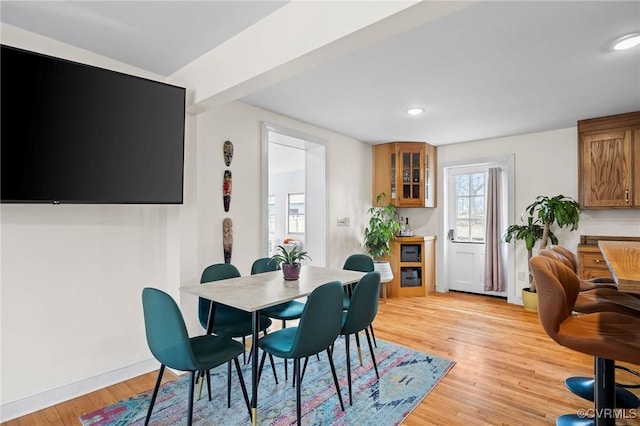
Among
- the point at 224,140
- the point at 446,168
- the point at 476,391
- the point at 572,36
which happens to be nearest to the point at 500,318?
the point at 476,391

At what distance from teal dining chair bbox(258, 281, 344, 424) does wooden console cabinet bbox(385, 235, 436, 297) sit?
3266 mm

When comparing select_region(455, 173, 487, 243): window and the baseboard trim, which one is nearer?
the baseboard trim

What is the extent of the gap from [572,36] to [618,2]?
13.7 inches

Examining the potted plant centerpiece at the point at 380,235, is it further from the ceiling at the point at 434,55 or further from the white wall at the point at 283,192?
the white wall at the point at 283,192

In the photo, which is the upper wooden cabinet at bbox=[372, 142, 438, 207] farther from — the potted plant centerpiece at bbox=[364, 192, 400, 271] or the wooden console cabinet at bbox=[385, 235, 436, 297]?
the wooden console cabinet at bbox=[385, 235, 436, 297]

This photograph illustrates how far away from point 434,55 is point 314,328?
6.55 feet

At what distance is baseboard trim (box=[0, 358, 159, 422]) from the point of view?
2.09 metres

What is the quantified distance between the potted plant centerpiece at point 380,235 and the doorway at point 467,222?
1007mm

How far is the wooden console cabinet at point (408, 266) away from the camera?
16.9ft

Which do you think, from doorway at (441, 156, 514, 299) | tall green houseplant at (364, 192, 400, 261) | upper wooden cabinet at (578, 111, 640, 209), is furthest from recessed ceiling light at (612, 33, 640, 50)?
tall green houseplant at (364, 192, 400, 261)

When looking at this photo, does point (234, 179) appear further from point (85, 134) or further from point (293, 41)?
point (293, 41)

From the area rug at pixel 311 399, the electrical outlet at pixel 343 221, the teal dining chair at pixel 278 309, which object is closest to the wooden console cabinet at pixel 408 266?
the electrical outlet at pixel 343 221

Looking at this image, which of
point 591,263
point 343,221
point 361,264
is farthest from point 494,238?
point 361,264

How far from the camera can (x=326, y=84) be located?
9.59ft
